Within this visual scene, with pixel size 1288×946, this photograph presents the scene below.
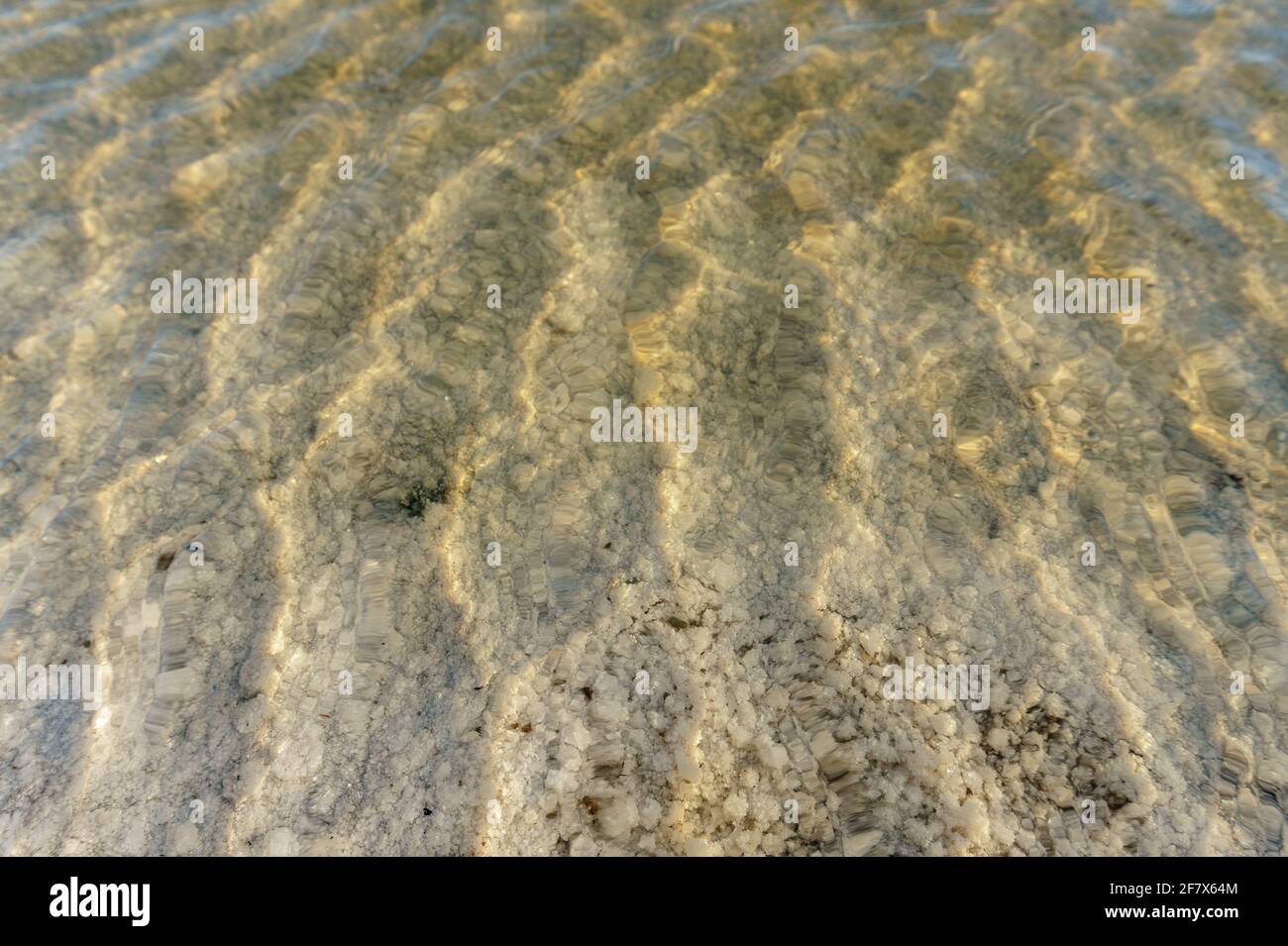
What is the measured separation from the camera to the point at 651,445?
2.03 m

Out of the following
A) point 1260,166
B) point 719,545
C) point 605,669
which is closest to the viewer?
point 605,669

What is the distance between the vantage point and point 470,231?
2449 millimetres

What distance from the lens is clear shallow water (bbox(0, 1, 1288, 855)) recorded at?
156cm

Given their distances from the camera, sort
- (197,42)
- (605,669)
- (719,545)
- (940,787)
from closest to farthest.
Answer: (940,787), (605,669), (719,545), (197,42)

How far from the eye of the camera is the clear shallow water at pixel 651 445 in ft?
5.12
